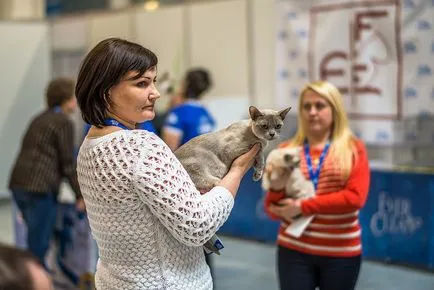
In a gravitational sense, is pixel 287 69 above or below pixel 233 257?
above

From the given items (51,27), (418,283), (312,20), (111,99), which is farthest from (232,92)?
(111,99)

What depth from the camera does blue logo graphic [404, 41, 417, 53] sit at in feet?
16.1

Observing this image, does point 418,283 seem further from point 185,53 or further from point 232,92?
point 185,53

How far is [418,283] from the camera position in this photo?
4.56 metres

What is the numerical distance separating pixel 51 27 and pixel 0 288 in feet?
26.9

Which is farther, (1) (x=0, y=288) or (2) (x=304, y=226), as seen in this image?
(2) (x=304, y=226)

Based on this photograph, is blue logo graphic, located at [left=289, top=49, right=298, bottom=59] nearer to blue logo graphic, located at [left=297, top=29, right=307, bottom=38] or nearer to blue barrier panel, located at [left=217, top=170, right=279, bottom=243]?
blue logo graphic, located at [left=297, top=29, right=307, bottom=38]

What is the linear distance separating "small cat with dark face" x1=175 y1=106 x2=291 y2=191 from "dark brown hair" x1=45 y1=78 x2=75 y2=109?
2.52 metres

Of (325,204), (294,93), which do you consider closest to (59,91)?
(325,204)

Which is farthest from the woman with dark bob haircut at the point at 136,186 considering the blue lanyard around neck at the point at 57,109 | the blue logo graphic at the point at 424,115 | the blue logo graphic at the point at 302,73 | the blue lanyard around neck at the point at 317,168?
the blue logo graphic at the point at 302,73

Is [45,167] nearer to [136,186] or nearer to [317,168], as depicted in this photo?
[317,168]

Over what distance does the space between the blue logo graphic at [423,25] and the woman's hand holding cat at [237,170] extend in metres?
3.51

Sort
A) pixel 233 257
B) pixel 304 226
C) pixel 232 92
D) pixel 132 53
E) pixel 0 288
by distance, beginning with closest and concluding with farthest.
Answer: pixel 0 288 → pixel 132 53 → pixel 304 226 → pixel 233 257 → pixel 232 92

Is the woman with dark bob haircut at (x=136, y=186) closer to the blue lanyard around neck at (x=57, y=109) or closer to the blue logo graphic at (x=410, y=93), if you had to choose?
the blue lanyard around neck at (x=57, y=109)
